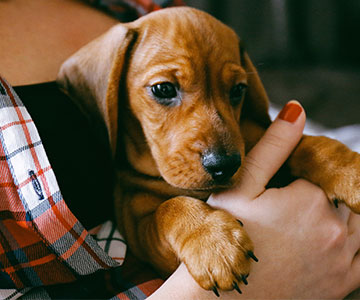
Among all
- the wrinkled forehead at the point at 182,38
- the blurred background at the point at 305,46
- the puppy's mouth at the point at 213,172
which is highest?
the wrinkled forehead at the point at 182,38

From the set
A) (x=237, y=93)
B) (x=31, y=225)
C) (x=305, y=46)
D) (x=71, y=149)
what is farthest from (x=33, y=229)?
(x=305, y=46)

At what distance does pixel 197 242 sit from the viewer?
0.99 meters

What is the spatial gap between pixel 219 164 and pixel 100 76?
0.55 meters

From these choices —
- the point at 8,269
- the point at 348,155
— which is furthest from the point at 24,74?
the point at 348,155

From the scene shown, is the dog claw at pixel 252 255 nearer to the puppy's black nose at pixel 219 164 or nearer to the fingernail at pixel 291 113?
the puppy's black nose at pixel 219 164

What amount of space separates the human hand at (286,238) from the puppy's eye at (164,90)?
347 millimetres

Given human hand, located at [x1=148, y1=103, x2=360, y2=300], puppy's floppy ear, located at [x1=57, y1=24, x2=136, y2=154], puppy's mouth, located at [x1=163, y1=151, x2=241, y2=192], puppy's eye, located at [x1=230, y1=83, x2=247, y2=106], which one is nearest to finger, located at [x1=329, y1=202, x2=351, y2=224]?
human hand, located at [x1=148, y1=103, x2=360, y2=300]

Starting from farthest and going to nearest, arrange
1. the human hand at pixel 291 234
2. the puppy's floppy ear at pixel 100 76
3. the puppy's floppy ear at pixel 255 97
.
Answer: the puppy's floppy ear at pixel 255 97
the puppy's floppy ear at pixel 100 76
the human hand at pixel 291 234

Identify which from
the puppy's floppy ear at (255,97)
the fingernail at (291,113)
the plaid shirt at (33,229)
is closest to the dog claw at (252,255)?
the plaid shirt at (33,229)

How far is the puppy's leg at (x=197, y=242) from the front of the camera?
0.93 m

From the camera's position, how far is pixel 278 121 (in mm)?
1305

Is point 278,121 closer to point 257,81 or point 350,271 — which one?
point 257,81

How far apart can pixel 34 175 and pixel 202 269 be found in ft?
1.68

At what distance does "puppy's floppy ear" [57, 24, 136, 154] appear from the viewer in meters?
1.24
